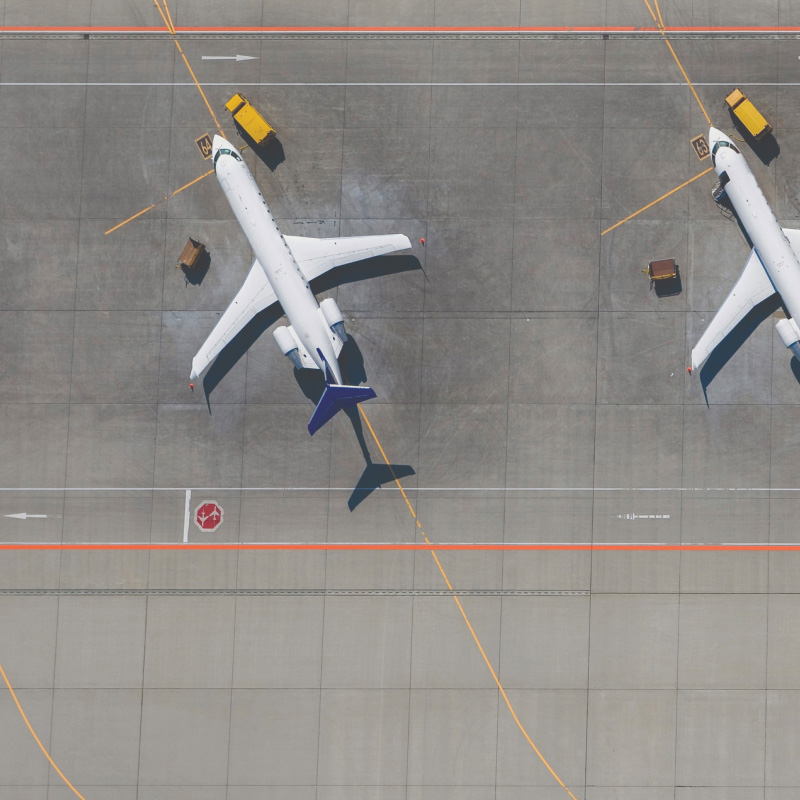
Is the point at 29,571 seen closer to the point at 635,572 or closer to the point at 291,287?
the point at 291,287

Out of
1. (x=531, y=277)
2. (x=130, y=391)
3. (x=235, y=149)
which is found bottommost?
(x=130, y=391)

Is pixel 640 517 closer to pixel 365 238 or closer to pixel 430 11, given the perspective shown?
pixel 365 238

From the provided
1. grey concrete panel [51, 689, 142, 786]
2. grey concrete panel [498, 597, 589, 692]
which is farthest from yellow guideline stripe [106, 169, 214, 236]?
grey concrete panel [498, 597, 589, 692]

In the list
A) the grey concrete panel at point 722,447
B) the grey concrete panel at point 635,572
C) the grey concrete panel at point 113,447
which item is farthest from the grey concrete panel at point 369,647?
the grey concrete panel at point 722,447

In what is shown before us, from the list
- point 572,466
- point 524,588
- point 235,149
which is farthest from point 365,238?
point 524,588

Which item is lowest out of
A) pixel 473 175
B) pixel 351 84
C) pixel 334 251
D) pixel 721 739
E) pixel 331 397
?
pixel 721 739

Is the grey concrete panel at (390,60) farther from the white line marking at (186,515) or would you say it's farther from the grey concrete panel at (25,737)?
the grey concrete panel at (25,737)

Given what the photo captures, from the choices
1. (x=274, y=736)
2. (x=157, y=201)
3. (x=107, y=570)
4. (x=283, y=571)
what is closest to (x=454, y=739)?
(x=274, y=736)
